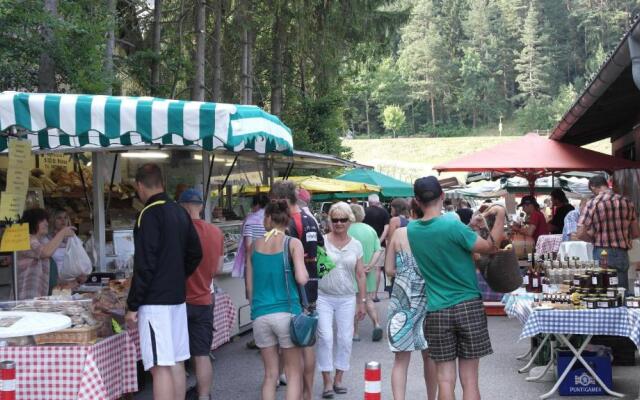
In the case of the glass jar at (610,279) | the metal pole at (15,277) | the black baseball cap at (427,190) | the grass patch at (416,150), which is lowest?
the glass jar at (610,279)

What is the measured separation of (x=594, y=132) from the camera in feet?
58.8

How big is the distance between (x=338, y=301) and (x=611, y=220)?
11.2 ft

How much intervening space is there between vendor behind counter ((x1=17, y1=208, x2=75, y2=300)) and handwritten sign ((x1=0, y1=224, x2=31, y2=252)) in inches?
26.4

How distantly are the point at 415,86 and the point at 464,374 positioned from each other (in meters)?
124

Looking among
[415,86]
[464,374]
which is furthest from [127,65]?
[415,86]

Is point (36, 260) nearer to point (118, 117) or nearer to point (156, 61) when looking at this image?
point (118, 117)

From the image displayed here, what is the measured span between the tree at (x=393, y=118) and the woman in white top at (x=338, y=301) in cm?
11376

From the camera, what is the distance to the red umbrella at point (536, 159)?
38.4 ft

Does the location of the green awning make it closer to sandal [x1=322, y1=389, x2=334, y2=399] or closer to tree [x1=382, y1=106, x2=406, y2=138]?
sandal [x1=322, y1=389, x2=334, y2=399]

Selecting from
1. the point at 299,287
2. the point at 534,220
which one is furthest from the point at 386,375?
the point at 534,220

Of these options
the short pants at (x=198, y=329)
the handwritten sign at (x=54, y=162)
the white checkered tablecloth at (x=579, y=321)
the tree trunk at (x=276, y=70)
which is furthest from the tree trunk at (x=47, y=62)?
the tree trunk at (x=276, y=70)

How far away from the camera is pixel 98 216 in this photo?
9383 millimetres

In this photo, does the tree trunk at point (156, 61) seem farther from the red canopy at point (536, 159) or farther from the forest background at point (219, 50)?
the red canopy at point (536, 159)

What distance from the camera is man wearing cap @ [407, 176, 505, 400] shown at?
5281mm
